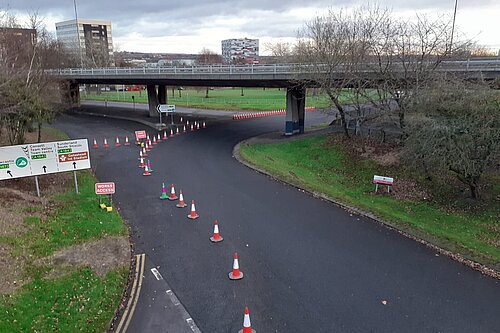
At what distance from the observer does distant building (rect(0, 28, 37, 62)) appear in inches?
1027

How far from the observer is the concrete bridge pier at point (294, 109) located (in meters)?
31.5

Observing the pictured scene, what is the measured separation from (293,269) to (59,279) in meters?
5.94

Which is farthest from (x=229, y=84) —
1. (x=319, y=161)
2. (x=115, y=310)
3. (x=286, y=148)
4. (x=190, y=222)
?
(x=115, y=310)

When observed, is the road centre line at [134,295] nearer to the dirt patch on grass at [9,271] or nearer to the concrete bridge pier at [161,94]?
the dirt patch on grass at [9,271]

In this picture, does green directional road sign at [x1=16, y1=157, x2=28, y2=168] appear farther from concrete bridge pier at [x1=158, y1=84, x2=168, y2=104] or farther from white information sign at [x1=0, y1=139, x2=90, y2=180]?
concrete bridge pier at [x1=158, y1=84, x2=168, y2=104]

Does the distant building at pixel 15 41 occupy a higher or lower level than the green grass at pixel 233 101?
higher

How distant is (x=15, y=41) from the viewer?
1214 inches

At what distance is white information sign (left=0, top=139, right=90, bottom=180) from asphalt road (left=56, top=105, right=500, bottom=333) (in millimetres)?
2333

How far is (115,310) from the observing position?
8469mm

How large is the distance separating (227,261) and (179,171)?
1070 cm

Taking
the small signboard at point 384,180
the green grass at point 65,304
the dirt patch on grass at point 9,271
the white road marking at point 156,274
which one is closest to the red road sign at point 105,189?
the dirt patch on grass at point 9,271

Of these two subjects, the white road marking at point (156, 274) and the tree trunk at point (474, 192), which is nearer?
the white road marking at point (156, 274)

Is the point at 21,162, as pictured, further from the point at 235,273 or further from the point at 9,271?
the point at 235,273

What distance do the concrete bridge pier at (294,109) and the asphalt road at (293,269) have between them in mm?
14385
